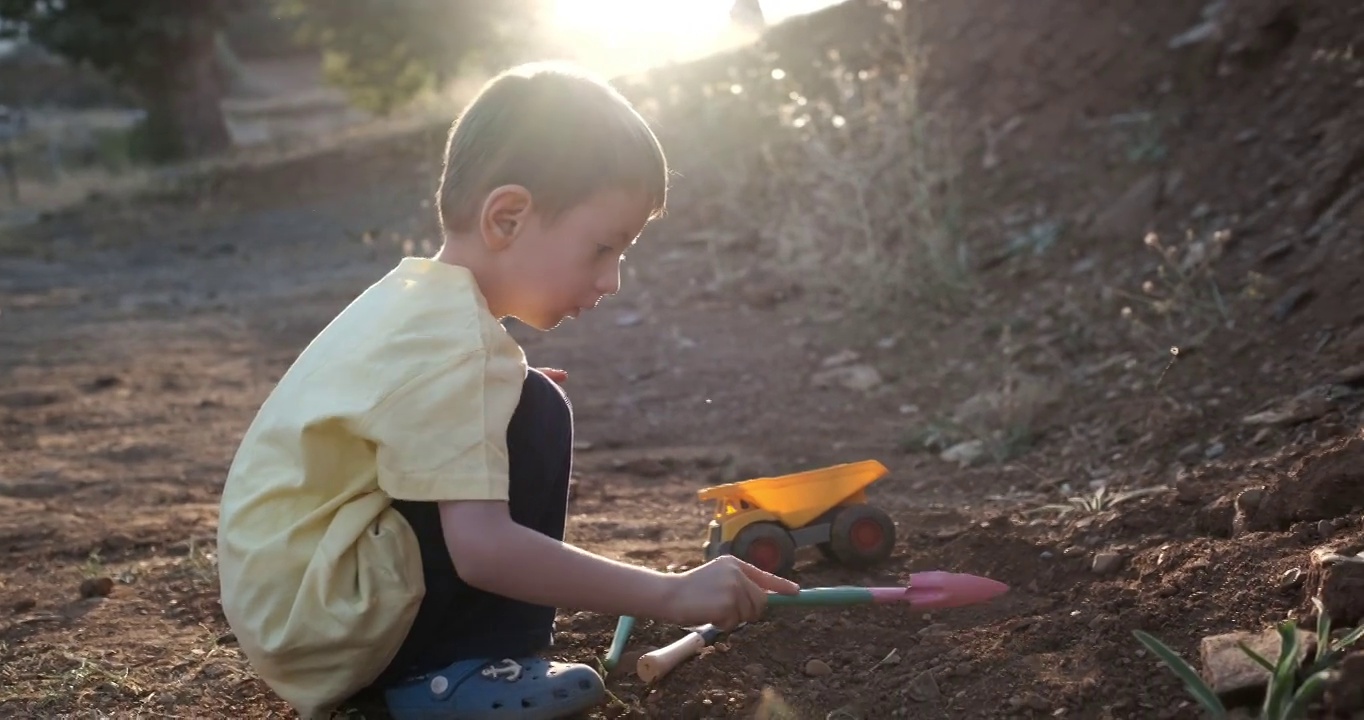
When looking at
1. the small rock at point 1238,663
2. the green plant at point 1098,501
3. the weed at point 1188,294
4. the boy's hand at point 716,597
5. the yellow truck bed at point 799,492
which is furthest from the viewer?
the weed at point 1188,294

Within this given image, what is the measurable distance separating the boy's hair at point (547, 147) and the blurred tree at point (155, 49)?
15.0 metres

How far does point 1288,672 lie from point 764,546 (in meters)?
1.12

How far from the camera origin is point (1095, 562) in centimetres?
243

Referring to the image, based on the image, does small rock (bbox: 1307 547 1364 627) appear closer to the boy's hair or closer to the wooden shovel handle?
the wooden shovel handle

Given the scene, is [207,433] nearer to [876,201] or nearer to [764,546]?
[764,546]

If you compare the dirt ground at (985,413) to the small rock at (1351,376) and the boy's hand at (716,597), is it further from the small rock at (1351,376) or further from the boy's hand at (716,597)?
the boy's hand at (716,597)

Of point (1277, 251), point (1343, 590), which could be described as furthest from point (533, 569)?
point (1277, 251)

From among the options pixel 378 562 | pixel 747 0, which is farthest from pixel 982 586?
pixel 747 0

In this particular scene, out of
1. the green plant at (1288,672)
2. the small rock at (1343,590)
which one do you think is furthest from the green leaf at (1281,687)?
the small rock at (1343,590)

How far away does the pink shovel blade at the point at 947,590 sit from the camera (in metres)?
2.38

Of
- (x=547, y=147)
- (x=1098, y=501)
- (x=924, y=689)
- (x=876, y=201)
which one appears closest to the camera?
(x=547, y=147)

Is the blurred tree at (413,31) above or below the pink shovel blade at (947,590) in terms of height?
above

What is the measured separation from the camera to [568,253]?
1.94 metres

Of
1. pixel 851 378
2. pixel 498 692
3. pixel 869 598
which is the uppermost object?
pixel 498 692
